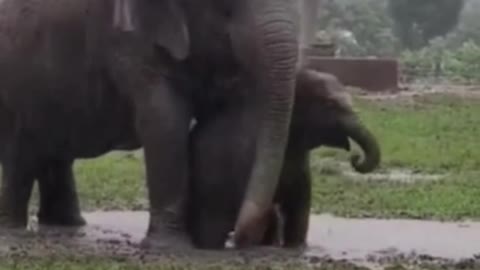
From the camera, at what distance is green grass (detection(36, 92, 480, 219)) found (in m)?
15.1

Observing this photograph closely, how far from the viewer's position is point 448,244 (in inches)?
504

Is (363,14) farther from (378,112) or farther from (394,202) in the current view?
(394,202)

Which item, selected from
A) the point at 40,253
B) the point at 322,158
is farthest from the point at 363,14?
the point at 40,253

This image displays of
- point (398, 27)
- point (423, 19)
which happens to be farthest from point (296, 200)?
point (423, 19)

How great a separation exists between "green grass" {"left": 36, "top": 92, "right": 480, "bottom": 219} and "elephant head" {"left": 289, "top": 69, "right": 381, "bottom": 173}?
9.22 ft

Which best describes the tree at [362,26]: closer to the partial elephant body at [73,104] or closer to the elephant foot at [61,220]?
the elephant foot at [61,220]

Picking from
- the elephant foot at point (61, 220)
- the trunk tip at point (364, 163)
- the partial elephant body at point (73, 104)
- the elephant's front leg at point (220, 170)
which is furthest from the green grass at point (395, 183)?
the elephant's front leg at point (220, 170)

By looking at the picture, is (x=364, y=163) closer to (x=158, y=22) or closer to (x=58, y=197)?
(x=158, y=22)

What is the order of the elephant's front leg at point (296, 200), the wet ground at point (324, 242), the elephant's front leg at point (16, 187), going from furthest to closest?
the elephant's front leg at point (16, 187) < the elephant's front leg at point (296, 200) < the wet ground at point (324, 242)

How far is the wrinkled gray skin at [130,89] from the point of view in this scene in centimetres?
1114

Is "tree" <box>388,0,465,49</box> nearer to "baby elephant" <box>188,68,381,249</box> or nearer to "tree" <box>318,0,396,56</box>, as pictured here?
"tree" <box>318,0,396,56</box>

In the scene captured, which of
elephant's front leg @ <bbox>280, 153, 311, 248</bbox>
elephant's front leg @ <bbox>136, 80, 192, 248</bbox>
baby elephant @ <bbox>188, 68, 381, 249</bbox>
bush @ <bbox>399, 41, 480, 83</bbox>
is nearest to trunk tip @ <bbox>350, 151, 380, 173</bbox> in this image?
baby elephant @ <bbox>188, 68, 381, 249</bbox>

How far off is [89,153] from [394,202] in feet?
10.6

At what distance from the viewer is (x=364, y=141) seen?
1175 cm
